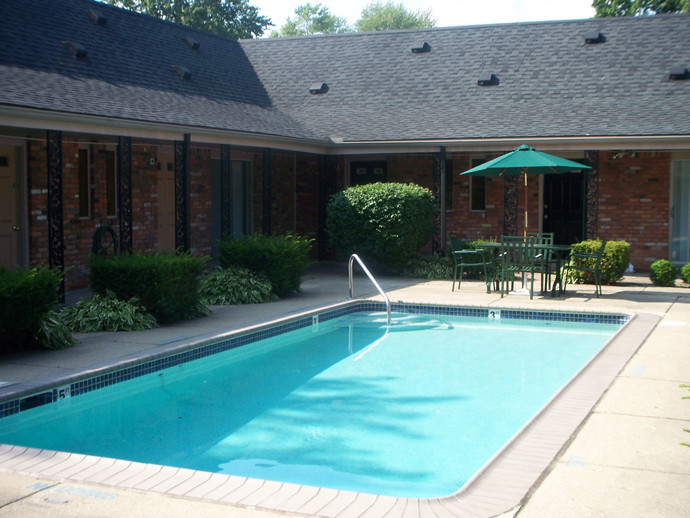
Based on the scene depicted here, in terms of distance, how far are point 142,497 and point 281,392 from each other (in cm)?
357

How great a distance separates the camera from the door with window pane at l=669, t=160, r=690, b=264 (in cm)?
1557

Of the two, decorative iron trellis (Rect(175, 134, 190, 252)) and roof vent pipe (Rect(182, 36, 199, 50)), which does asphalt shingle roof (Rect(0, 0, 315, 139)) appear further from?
decorative iron trellis (Rect(175, 134, 190, 252))

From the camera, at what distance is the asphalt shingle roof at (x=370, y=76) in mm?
12445

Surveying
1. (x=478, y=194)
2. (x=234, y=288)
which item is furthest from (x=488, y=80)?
(x=234, y=288)

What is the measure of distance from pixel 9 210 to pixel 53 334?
A: 4.86 metres

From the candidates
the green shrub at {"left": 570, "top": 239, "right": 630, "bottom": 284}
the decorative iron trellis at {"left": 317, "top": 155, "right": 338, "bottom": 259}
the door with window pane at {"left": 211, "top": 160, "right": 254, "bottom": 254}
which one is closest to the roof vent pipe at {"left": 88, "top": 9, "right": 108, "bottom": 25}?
the door with window pane at {"left": 211, "top": 160, "right": 254, "bottom": 254}

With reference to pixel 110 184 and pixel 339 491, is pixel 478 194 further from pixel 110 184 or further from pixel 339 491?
pixel 339 491

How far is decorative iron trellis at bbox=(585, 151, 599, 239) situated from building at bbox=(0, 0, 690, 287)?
40mm

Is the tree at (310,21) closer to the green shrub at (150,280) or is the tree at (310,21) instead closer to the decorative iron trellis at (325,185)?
the decorative iron trellis at (325,185)

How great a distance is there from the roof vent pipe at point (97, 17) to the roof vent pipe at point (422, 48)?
742cm

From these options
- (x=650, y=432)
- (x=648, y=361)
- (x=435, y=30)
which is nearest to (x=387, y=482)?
(x=650, y=432)

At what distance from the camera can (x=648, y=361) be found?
7480mm

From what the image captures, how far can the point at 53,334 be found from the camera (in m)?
7.92

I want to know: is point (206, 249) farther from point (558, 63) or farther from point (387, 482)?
point (387, 482)
